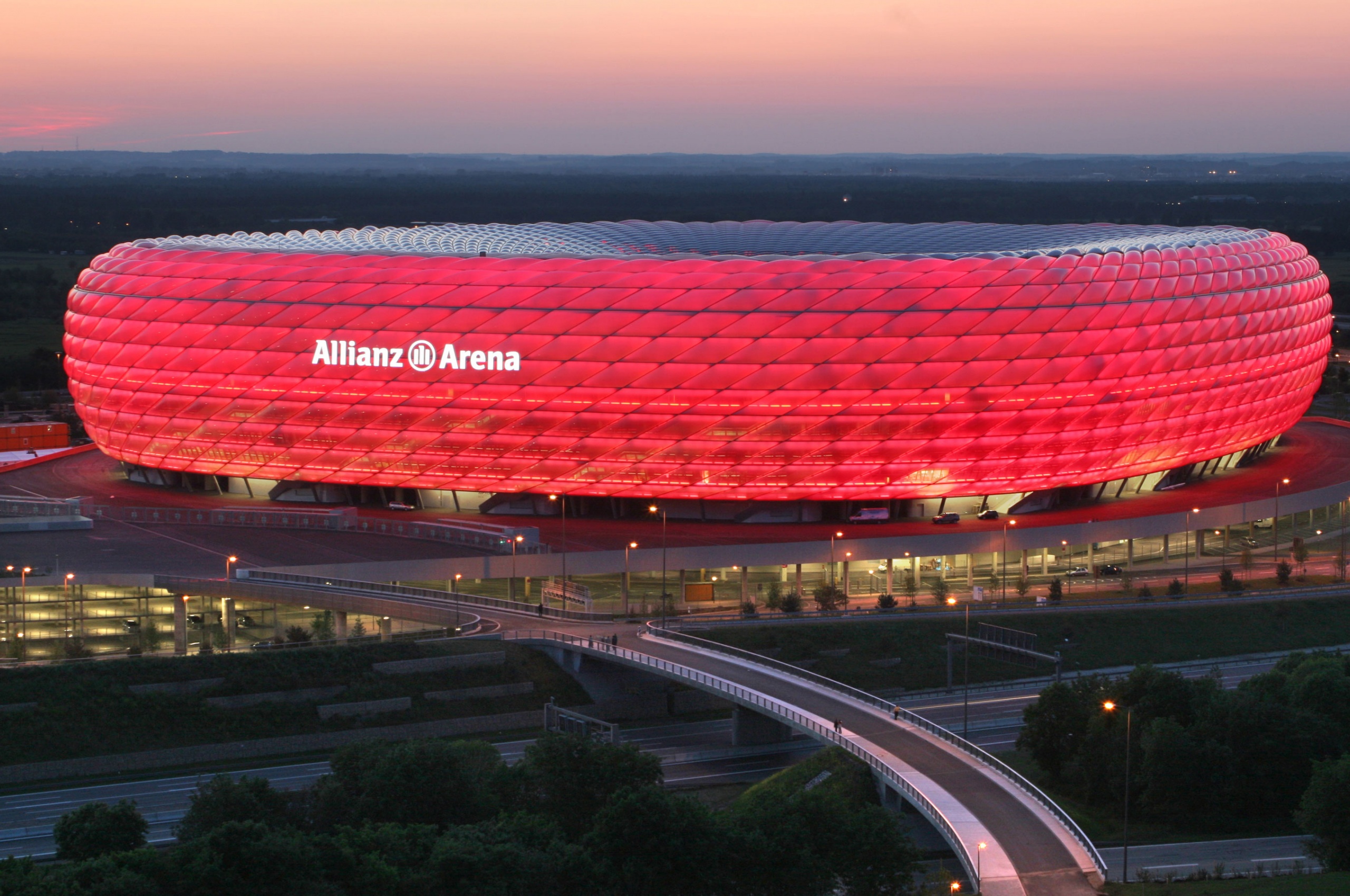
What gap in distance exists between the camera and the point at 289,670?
6850cm

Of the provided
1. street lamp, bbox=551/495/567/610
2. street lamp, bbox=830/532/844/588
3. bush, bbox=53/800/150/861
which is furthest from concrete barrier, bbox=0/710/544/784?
street lamp, bbox=830/532/844/588

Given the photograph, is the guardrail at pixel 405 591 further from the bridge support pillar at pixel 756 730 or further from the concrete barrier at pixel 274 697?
the bridge support pillar at pixel 756 730

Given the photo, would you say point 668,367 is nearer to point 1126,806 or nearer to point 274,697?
point 274,697

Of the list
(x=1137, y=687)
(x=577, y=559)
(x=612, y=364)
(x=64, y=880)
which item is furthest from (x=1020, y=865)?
(x=612, y=364)

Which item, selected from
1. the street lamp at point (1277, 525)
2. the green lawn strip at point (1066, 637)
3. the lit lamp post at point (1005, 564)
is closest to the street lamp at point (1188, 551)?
the street lamp at point (1277, 525)

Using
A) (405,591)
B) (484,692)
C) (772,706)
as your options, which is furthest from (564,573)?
(772,706)

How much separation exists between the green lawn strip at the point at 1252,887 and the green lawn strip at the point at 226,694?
1075 inches

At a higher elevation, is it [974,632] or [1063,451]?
[1063,451]

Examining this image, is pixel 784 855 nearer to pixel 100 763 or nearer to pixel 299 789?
pixel 299 789

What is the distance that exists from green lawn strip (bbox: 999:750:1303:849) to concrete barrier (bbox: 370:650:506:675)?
22.3 m

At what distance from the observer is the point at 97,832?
48.9 m

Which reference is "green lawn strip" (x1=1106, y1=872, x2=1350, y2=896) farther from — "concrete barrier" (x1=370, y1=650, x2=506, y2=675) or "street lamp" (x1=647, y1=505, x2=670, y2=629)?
"street lamp" (x1=647, y1=505, x2=670, y2=629)

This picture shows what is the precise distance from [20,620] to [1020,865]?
46409 mm

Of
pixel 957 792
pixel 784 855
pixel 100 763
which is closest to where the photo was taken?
pixel 784 855
